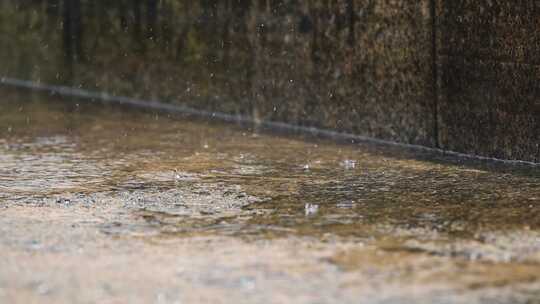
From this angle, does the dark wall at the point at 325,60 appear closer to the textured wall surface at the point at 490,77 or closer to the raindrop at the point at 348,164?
the textured wall surface at the point at 490,77

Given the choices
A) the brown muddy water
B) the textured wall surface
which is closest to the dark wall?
the textured wall surface

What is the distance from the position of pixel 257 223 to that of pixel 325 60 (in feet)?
8.55

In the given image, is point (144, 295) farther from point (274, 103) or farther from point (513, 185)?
point (274, 103)

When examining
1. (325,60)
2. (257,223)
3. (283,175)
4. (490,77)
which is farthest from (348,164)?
(257,223)

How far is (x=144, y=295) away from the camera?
3.35 m

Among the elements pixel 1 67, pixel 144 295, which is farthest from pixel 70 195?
pixel 1 67

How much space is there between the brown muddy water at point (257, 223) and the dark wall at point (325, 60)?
26 centimetres

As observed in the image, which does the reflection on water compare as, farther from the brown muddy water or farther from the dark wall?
the dark wall

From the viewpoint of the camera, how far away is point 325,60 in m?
6.80

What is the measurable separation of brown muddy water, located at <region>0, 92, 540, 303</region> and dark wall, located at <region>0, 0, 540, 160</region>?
10.2 inches

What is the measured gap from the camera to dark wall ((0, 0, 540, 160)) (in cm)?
571

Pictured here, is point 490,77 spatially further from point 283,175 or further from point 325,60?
point 325,60

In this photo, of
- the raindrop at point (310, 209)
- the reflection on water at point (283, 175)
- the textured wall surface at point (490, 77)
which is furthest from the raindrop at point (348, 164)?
the raindrop at point (310, 209)

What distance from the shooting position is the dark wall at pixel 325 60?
18.7ft
